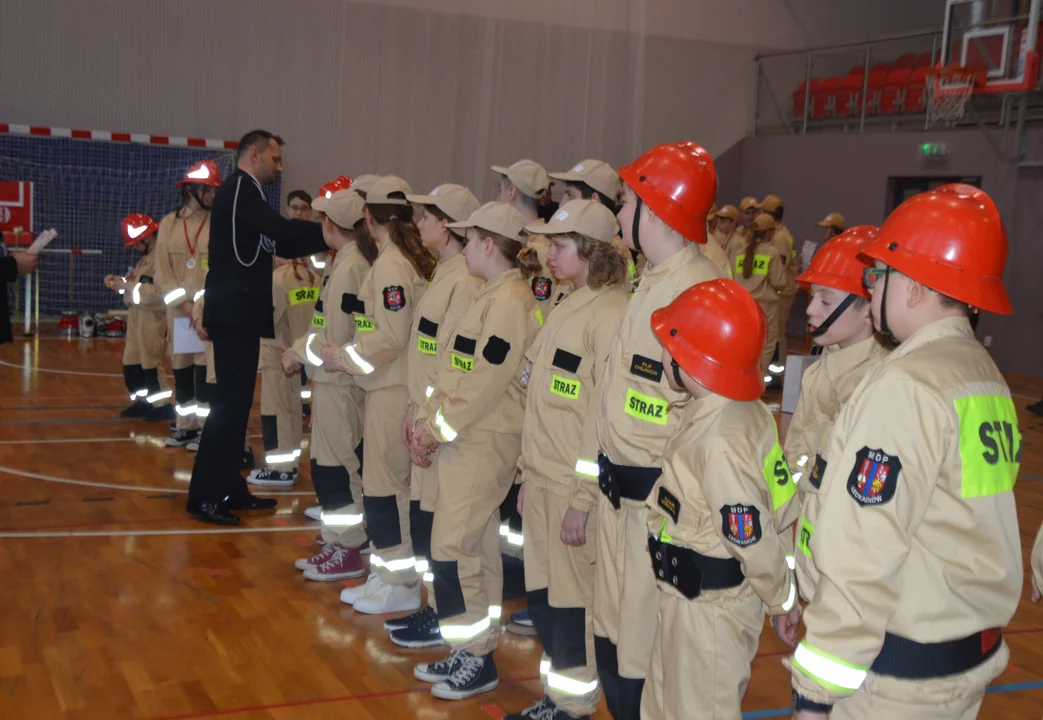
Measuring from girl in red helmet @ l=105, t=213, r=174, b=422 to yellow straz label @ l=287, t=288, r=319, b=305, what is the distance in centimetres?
213

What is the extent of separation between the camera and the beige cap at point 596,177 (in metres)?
4.91

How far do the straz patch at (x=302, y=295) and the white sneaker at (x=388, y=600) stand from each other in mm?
2753

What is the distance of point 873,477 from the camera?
6.48 ft

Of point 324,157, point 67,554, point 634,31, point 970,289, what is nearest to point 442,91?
point 324,157

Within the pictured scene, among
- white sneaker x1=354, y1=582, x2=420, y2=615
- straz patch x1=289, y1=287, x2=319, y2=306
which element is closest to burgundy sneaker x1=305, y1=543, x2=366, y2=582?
white sneaker x1=354, y1=582, x2=420, y2=615

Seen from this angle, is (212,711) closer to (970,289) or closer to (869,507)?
(869,507)

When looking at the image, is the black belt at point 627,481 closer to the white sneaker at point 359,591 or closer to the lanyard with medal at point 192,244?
the white sneaker at point 359,591

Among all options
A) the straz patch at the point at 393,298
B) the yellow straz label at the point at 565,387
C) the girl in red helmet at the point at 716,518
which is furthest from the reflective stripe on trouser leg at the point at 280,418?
the girl in red helmet at the point at 716,518

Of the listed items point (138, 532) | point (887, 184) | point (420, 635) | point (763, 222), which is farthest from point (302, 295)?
point (887, 184)

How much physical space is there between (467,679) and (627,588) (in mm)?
1274

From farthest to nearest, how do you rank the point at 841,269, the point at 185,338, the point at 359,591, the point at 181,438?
the point at 181,438
the point at 185,338
the point at 359,591
the point at 841,269

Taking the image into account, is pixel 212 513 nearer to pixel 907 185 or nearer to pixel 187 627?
pixel 187 627

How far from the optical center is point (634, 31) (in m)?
16.3

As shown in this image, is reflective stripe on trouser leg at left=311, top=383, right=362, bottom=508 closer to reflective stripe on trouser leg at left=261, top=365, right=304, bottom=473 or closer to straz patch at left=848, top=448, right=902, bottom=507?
reflective stripe on trouser leg at left=261, top=365, right=304, bottom=473
